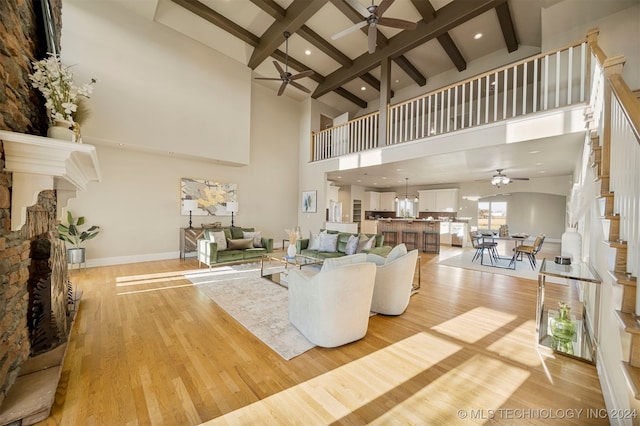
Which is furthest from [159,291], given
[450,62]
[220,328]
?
[450,62]

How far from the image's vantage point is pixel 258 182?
802cm

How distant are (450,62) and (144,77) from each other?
798 centimetres

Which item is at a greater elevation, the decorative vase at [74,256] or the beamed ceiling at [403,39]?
the beamed ceiling at [403,39]

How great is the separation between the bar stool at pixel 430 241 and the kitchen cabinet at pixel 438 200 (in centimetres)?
344

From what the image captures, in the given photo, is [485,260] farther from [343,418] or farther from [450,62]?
[343,418]

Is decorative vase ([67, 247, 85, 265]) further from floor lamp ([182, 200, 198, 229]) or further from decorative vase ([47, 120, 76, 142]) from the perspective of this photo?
decorative vase ([47, 120, 76, 142])

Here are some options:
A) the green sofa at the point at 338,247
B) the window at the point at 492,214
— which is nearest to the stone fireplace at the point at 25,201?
the green sofa at the point at 338,247

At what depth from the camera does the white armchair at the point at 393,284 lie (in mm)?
2906

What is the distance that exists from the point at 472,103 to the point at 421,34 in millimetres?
1994

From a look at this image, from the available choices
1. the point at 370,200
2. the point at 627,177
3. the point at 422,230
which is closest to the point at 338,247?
the point at 422,230

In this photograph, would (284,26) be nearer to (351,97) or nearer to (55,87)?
(351,97)

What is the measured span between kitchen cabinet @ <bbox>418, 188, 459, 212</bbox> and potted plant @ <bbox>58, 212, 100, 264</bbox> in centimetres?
1120

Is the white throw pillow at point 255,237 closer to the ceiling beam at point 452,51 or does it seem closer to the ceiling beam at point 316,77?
the ceiling beam at point 316,77

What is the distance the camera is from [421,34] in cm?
555
